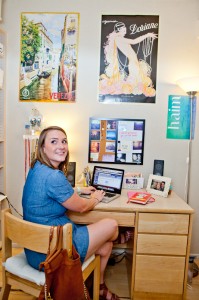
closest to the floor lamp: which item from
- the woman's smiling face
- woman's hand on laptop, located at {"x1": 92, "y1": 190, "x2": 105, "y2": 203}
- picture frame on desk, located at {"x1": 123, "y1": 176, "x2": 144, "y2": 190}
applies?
picture frame on desk, located at {"x1": 123, "y1": 176, "x2": 144, "y2": 190}

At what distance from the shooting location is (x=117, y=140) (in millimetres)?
2109

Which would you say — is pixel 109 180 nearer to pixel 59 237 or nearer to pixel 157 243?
pixel 157 243

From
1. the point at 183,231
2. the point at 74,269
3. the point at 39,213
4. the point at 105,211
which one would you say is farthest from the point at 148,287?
the point at 39,213

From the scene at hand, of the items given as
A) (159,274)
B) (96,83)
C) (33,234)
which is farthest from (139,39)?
(159,274)

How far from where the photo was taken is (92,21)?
2.02 m

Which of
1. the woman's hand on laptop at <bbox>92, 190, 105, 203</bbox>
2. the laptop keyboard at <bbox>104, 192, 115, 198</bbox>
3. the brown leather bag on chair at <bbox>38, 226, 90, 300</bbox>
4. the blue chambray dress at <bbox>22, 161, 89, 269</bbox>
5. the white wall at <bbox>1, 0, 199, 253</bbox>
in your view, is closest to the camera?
the brown leather bag on chair at <bbox>38, 226, 90, 300</bbox>

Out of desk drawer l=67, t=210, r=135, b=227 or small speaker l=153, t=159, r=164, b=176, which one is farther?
small speaker l=153, t=159, r=164, b=176

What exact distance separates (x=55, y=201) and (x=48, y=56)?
1404 millimetres

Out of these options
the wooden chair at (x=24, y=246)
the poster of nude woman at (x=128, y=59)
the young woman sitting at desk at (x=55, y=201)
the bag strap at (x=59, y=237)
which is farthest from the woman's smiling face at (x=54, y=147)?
the poster of nude woman at (x=128, y=59)

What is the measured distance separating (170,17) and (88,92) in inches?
38.9

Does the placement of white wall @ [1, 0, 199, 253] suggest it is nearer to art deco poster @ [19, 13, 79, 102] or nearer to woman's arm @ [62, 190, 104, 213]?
art deco poster @ [19, 13, 79, 102]

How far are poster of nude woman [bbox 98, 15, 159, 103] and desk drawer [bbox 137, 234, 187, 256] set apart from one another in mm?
1180

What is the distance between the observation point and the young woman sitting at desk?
1.29 meters

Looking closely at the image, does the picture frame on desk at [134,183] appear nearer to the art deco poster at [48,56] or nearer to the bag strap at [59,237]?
the art deco poster at [48,56]
